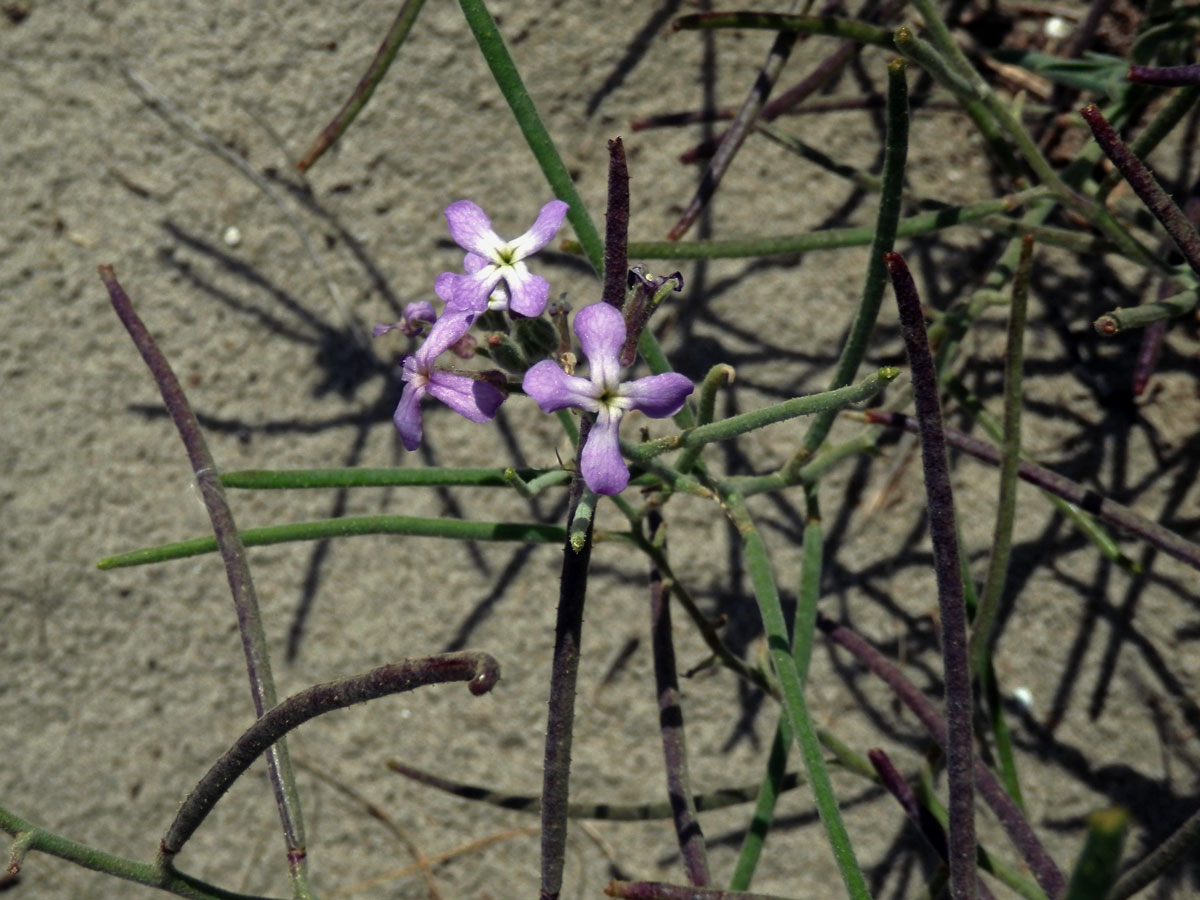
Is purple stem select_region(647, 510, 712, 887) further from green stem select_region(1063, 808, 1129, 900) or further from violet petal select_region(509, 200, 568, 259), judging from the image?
green stem select_region(1063, 808, 1129, 900)

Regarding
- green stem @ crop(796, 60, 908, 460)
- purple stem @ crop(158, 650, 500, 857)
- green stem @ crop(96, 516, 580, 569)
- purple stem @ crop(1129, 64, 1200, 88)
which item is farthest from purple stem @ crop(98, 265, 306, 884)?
purple stem @ crop(1129, 64, 1200, 88)

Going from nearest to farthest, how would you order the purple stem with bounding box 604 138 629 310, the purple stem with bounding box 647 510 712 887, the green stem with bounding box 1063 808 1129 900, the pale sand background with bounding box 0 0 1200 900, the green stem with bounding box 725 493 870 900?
1. the green stem with bounding box 1063 808 1129 900
2. the purple stem with bounding box 604 138 629 310
3. the green stem with bounding box 725 493 870 900
4. the purple stem with bounding box 647 510 712 887
5. the pale sand background with bounding box 0 0 1200 900

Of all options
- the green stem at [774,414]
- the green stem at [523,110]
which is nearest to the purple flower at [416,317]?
the green stem at [523,110]

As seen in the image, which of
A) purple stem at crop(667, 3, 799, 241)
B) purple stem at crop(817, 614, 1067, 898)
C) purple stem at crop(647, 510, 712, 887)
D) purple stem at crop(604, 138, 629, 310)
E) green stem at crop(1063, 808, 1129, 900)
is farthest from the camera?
purple stem at crop(667, 3, 799, 241)

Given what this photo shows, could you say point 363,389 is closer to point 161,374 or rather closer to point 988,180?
point 161,374

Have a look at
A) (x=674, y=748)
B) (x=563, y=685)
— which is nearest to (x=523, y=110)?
(x=563, y=685)

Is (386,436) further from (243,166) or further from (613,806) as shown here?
(613,806)

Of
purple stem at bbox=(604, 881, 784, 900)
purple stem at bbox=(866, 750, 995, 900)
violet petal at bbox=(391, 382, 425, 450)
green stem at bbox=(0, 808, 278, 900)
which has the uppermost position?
violet petal at bbox=(391, 382, 425, 450)
